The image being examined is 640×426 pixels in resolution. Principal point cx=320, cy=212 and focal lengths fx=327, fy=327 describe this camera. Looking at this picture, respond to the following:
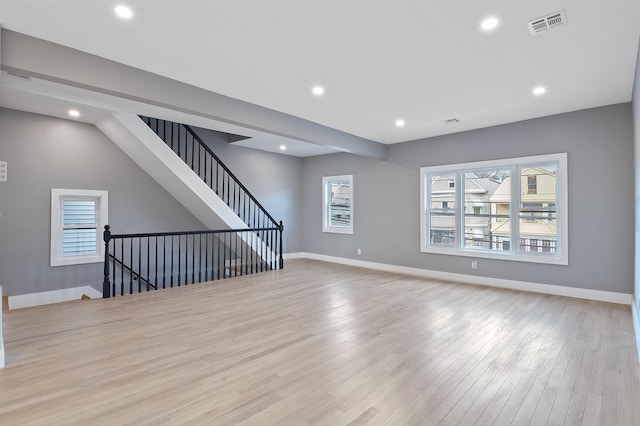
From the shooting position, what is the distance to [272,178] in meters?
8.46

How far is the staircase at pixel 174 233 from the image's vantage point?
522 centimetres

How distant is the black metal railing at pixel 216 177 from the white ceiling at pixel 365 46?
2913mm

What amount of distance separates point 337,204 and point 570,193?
4863 millimetres

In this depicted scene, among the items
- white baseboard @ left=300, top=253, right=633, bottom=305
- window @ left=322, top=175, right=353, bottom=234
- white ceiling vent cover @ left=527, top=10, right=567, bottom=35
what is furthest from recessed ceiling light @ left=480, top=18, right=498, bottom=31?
window @ left=322, top=175, right=353, bottom=234

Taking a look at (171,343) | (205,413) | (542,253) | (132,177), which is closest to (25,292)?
(132,177)

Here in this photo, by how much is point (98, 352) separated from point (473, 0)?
13.7ft

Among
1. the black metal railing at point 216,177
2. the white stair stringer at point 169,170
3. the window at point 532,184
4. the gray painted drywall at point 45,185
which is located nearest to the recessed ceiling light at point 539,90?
the window at point 532,184

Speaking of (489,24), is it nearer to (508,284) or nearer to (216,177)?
(508,284)

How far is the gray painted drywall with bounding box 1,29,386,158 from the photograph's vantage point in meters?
2.89

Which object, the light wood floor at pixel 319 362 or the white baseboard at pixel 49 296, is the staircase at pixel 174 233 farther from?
the light wood floor at pixel 319 362

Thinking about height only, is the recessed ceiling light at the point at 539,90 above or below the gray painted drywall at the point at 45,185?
above

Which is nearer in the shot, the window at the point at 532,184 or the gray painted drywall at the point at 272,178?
the window at the point at 532,184

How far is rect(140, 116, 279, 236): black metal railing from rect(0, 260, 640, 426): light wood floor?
299 centimetres

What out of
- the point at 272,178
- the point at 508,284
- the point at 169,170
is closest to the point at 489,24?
the point at 508,284
